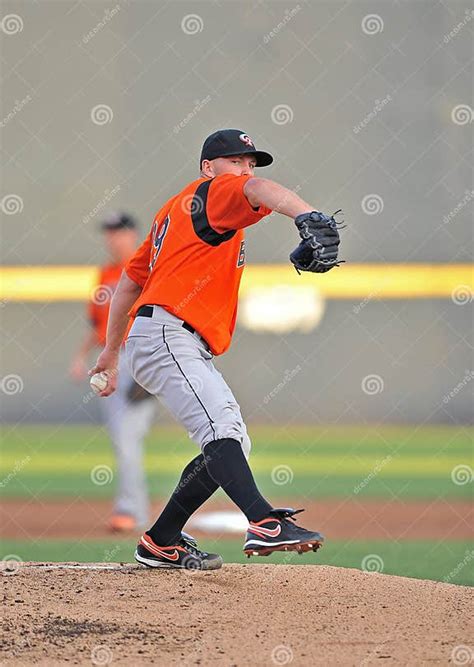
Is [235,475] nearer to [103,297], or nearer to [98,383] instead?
[98,383]

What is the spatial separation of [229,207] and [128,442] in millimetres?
3569

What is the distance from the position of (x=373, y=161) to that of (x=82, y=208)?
480 centimetres

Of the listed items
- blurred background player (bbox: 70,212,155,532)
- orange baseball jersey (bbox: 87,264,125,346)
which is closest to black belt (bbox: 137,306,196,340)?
blurred background player (bbox: 70,212,155,532)

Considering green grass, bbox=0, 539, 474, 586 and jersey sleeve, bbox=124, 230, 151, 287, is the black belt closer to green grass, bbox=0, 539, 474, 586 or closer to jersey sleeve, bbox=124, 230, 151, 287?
jersey sleeve, bbox=124, 230, 151, 287

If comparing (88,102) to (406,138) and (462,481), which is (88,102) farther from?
(462,481)

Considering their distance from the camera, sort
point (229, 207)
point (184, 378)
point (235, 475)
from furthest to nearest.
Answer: point (184, 378) < point (235, 475) < point (229, 207)

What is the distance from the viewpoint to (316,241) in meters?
3.48

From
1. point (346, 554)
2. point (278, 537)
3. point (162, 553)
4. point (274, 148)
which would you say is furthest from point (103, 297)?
point (274, 148)

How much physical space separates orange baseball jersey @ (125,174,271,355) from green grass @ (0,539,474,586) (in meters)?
2.23

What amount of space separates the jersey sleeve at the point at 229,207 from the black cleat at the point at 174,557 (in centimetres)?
149

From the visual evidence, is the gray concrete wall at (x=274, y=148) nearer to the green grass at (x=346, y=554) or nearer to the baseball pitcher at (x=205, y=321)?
the green grass at (x=346, y=554)

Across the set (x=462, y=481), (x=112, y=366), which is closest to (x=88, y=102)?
(x=462, y=481)

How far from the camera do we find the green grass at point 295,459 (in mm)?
10469

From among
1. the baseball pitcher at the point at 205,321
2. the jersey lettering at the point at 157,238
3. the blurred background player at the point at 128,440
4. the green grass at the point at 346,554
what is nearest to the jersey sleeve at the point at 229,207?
the baseball pitcher at the point at 205,321
